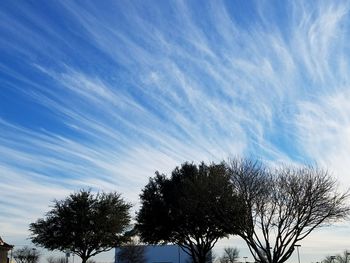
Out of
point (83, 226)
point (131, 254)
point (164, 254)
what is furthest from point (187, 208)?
point (164, 254)

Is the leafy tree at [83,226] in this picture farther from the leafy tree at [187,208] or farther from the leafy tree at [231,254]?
the leafy tree at [231,254]

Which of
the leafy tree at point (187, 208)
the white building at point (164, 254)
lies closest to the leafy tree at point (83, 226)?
the leafy tree at point (187, 208)

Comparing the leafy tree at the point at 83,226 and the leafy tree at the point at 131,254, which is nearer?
the leafy tree at the point at 83,226

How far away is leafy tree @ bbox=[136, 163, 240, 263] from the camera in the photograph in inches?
1581

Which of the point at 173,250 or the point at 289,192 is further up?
the point at 173,250

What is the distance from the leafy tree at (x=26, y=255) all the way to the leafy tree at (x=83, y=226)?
175 feet

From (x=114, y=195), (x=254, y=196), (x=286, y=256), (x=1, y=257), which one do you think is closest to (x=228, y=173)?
(x=254, y=196)

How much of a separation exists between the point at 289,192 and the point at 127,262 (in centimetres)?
6664

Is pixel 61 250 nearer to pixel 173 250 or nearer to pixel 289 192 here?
pixel 289 192

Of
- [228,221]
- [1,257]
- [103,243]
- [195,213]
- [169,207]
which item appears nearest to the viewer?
[228,221]

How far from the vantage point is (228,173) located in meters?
39.9

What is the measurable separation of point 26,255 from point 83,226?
6271 centimetres

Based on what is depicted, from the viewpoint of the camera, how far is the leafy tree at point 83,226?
5634cm

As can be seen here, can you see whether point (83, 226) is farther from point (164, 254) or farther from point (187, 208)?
point (164, 254)
